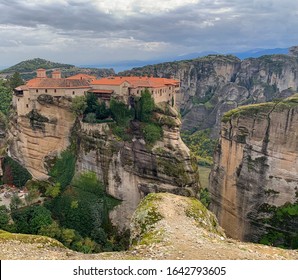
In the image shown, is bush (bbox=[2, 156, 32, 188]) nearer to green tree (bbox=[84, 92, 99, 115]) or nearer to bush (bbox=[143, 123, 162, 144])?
green tree (bbox=[84, 92, 99, 115])

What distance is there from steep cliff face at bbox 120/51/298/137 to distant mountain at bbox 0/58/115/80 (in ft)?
68.4

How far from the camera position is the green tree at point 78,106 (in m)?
45.5

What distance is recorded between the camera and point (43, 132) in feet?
155

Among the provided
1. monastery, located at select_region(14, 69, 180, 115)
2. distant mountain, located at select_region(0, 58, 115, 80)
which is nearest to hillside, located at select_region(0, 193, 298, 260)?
monastery, located at select_region(14, 69, 180, 115)

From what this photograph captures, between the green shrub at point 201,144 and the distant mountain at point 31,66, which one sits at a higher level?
the distant mountain at point 31,66

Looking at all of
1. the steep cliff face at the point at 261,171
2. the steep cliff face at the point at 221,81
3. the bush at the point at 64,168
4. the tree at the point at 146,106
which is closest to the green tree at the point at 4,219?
the bush at the point at 64,168

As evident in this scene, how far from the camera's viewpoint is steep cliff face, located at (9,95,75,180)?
46.6 metres

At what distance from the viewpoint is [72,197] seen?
45344mm

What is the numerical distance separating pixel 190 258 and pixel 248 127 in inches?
881

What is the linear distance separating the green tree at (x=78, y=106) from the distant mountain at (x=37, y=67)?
223 feet

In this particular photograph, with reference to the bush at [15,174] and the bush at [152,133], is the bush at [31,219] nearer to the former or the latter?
the bush at [15,174]

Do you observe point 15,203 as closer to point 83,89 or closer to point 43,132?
point 43,132

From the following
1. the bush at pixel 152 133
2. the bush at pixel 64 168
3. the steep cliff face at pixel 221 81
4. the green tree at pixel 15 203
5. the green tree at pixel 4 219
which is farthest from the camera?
the steep cliff face at pixel 221 81

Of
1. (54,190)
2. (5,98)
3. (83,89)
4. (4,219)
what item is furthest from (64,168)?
(5,98)
